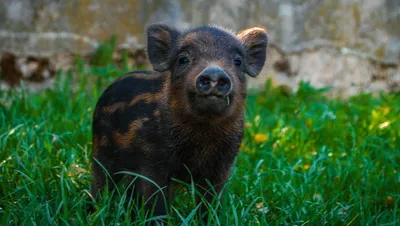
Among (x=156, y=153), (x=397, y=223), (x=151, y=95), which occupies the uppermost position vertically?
(x=151, y=95)

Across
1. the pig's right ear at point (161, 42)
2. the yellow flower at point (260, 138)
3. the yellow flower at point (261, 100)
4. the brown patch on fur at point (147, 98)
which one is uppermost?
the pig's right ear at point (161, 42)

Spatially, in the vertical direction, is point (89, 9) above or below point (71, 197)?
above

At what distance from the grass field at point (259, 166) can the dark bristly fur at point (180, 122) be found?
0.21 metres

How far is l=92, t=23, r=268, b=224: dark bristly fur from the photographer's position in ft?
11.8

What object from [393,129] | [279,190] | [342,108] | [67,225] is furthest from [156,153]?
[342,108]

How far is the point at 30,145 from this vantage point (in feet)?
14.5

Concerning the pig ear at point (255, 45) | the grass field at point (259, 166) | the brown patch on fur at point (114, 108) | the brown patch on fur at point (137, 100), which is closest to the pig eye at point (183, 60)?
the brown patch on fur at point (137, 100)

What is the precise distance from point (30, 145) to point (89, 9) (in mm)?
3153

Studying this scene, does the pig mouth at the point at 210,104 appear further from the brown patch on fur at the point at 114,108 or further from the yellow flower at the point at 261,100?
the yellow flower at the point at 261,100

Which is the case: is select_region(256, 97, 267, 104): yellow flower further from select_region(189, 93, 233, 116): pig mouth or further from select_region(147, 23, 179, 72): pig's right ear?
select_region(189, 93, 233, 116): pig mouth

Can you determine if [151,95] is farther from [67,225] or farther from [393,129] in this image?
[393,129]

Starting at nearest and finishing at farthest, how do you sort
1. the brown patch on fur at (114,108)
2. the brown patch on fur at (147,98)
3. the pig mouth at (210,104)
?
the pig mouth at (210,104), the brown patch on fur at (147,98), the brown patch on fur at (114,108)

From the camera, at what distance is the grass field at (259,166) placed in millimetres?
3545

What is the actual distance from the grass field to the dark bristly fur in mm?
206
